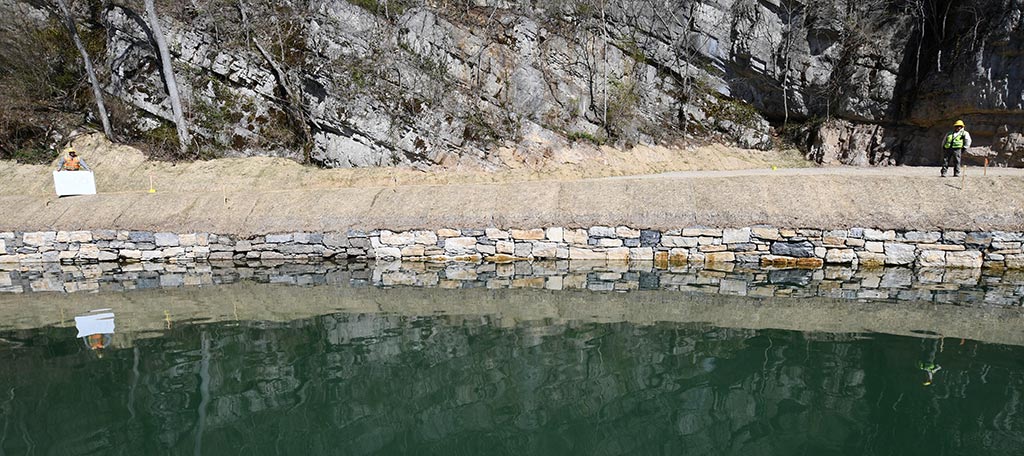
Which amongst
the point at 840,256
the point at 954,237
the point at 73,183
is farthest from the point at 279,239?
the point at 954,237

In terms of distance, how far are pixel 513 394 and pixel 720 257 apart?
29.6 feet

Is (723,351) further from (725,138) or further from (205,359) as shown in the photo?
(725,138)

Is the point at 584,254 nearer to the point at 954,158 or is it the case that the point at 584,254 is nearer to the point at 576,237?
the point at 576,237

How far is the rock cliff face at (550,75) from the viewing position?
22266mm

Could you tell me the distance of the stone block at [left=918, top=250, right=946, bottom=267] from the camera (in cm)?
1338

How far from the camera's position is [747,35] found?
82.5 ft

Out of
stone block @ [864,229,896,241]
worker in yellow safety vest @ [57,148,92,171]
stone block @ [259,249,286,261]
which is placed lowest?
stone block @ [259,249,286,261]

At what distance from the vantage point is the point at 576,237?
15031mm

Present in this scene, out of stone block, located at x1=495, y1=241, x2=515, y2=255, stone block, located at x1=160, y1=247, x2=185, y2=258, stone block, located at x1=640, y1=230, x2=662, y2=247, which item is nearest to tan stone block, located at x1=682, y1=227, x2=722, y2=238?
stone block, located at x1=640, y1=230, x2=662, y2=247

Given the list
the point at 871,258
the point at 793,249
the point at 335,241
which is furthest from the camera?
the point at 335,241

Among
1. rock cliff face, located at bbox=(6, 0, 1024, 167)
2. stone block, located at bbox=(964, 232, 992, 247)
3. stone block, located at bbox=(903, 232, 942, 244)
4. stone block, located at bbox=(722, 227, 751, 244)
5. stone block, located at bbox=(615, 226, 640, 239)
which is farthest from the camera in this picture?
rock cliff face, located at bbox=(6, 0, 1024, 167)

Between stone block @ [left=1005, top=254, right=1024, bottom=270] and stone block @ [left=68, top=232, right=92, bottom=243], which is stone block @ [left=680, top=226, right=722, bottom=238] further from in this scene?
stone block @ [left=68, top=232, right=92, bottom=243]

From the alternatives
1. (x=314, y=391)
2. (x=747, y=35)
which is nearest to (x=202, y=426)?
(x=314, y=391)

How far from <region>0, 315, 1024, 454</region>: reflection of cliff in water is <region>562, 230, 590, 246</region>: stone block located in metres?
5.46
